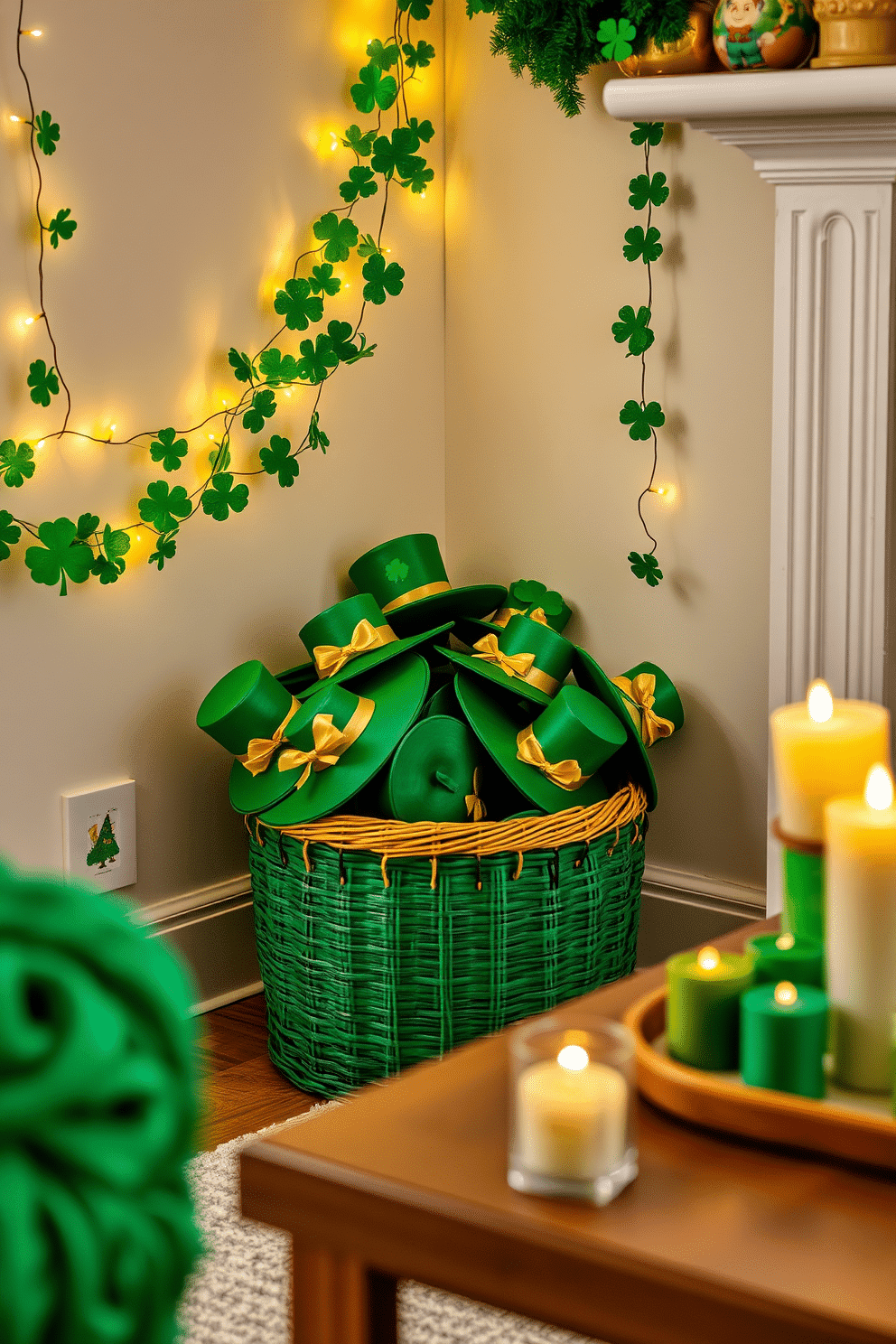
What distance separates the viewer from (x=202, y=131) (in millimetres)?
1938

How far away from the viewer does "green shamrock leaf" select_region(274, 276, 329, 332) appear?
2018mm

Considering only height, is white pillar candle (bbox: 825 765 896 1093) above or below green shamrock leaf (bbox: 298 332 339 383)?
below

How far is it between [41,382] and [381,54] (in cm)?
77

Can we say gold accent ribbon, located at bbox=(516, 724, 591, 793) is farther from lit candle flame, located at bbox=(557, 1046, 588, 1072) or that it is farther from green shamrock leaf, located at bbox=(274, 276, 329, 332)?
lit candle flame, located at bbox=(557, 1046, 588, 1072)

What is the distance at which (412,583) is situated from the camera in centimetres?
211

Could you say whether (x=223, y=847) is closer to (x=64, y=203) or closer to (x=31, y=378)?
(x=31, y=378)

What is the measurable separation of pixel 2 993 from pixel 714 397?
1.84m

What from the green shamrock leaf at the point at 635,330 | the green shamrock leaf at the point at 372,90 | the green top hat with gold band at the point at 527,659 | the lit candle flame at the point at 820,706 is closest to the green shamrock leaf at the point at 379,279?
the green shamrock leaf at the point at 372,90

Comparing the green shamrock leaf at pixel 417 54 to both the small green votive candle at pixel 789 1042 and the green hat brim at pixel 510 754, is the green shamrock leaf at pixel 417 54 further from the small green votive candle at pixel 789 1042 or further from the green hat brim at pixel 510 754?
the small green votive candle at pixel 789 1042

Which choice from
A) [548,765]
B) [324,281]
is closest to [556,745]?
[548,765]

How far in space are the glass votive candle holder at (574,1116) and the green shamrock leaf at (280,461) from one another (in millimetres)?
1414

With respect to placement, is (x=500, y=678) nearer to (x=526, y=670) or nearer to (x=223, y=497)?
(x=526, y=670)

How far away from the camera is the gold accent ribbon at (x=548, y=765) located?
1792mm

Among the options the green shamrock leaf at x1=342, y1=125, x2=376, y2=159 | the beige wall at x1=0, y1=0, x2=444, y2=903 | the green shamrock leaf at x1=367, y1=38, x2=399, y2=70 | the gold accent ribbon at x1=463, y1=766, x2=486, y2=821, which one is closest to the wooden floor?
the beige wall at x1=0, y1=0, x2=444, y2=903
